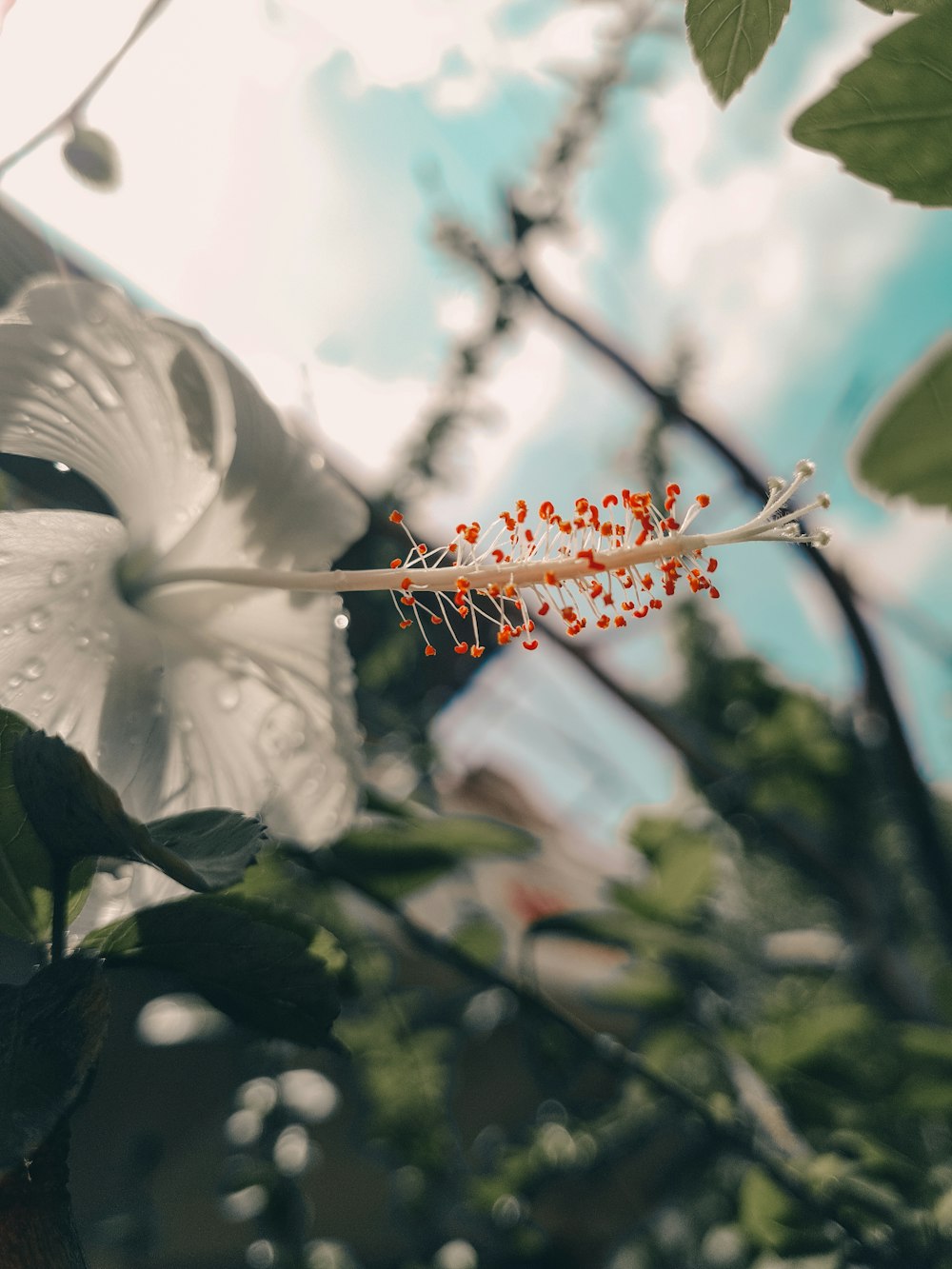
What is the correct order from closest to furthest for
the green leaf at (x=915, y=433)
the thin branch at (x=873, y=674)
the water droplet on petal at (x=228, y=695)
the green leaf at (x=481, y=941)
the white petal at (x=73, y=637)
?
the green leaf at (x=915, y=433) → the white petal at (x=73, y=637) → the water droplet on petal at (x=228, y=695) → the green leaf at (x=481, y=941) → the thin branch at (x=873, y=674)

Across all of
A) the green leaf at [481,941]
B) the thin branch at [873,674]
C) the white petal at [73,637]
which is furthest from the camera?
the thin branch at [873,674]

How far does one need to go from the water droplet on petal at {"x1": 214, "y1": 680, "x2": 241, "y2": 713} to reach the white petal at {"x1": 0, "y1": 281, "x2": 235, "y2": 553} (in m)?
0.08

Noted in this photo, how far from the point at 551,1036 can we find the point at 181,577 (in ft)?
1.33

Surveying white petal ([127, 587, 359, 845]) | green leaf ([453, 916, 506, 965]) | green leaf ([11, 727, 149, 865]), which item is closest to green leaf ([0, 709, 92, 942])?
green leaf ([11, 727, 149, 865])

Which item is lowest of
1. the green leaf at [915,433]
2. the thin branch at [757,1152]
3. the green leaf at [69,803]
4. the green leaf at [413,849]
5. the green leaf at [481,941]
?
the green leaf at [481,941]

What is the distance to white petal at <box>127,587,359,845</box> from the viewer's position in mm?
398

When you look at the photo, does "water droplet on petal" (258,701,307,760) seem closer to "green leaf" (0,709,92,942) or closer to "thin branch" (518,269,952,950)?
"green leaf" (0,709,92,942)

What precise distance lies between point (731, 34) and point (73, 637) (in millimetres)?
315

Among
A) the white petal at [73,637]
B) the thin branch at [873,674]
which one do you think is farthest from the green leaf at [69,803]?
the thin branch at [873,674]

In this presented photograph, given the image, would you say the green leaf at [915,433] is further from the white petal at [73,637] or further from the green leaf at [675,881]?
the green leaf at [675,881]

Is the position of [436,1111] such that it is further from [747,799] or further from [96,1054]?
[747,799]

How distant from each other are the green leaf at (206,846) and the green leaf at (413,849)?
0.67 feet

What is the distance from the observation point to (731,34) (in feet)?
0.72

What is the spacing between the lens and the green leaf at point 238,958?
0.24m
